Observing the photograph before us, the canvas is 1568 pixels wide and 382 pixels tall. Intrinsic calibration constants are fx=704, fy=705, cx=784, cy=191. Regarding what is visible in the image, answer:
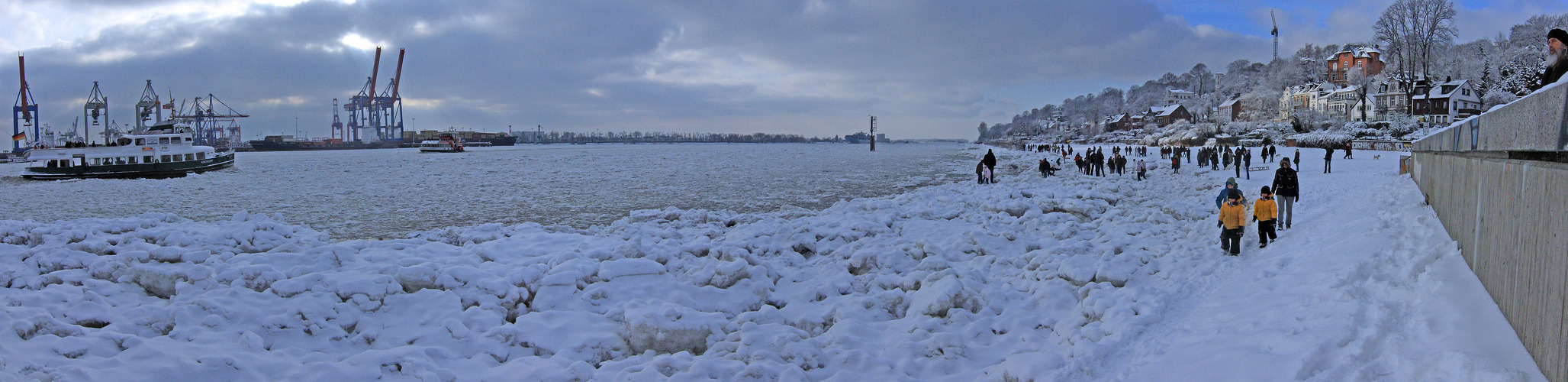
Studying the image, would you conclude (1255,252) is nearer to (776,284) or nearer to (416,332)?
(776,284)

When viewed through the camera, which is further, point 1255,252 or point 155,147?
point 155,147

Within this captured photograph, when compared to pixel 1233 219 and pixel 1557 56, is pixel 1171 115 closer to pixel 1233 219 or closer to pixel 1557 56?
pixel 1233 219

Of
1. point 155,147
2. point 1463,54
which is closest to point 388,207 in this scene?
point 155,147

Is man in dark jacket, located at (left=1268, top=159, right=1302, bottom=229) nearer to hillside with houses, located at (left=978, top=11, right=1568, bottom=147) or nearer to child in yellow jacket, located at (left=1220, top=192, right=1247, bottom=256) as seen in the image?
child in yellow jacket, located at (left=1220, top=192, right=1247, bottom=256)

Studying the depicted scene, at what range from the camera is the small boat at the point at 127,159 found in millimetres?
41906

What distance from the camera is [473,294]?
27.3 ft

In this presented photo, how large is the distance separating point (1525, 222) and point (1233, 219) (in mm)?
5532

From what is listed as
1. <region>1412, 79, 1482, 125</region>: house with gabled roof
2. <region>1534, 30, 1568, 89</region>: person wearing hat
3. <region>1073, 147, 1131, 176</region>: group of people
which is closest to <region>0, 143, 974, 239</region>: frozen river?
<region>1073, 147, 1131, 176</region>: group of people

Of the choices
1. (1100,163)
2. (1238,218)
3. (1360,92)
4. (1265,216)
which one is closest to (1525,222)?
(1238,218)

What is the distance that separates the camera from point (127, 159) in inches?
1722

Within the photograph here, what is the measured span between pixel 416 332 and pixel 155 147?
54.9m

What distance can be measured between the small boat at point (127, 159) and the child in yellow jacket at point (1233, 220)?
5608cm

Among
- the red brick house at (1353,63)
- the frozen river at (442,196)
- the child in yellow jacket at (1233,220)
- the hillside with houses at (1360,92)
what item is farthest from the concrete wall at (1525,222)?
the red brick house at (1353,63)

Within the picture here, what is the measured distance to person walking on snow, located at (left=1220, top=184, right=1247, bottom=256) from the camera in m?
9.41
